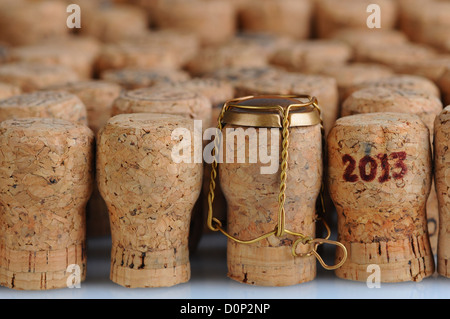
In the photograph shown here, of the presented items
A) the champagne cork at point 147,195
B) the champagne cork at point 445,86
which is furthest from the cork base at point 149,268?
the champagne cork at point 445,86

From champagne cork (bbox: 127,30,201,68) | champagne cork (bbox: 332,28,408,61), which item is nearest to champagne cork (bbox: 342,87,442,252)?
champagne cork (bbox: 332,28,408,61)

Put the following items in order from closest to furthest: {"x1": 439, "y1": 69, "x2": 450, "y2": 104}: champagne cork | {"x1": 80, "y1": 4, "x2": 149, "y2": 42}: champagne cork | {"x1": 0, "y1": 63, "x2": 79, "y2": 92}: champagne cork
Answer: {"x1": 439, "y1": 69, "x2": 450, "y2": 104}: champagne cork, {"x1": 0, "y1": 63, "x2": 79, "y2": 92}: champagne cork, {"x1": 80, "y1": 4, "x2": 149, "y2": 42}: champagne cork

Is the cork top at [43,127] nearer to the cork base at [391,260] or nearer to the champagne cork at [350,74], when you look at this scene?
the cork base at [391,260]

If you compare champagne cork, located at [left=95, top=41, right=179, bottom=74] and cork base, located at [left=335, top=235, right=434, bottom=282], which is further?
champagne cork, located at [left=95, top=41, right=179, bottom=74]

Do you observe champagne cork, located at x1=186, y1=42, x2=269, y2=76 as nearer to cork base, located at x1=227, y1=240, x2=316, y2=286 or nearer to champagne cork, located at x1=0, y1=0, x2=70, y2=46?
champagne cork, located at x1=0, y1=0, x2=70, y2=46

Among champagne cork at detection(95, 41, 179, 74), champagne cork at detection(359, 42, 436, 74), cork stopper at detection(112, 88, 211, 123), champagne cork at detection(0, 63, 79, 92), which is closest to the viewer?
cork stopper at detection(112, 88, 211, 123)

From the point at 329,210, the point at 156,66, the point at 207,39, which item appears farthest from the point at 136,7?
the point at 329,210
